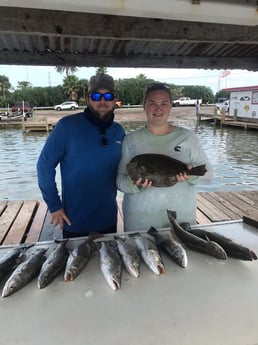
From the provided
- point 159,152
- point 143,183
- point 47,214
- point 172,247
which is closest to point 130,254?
point 172,247

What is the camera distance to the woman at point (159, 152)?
7.94 ft

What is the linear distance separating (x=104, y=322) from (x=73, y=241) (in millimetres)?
919

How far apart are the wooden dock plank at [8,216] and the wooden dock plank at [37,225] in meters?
0.37

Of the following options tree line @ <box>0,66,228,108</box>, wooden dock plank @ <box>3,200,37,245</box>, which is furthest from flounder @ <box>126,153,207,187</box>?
tree line @ <box>0,66,228,108</box>

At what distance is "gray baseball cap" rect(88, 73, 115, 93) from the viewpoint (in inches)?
105

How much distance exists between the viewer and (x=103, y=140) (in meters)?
2.74

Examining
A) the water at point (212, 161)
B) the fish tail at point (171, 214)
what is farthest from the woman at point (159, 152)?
the water at point (212, 161)

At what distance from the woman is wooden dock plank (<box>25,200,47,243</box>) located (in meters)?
2.68

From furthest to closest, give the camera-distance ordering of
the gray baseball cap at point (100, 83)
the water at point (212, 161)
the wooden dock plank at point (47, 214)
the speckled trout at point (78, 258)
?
the water at point (212, 161)
the wooden dock plank at point (47, 214)
the gray baseball cap at point (100, 83)
the speckled trout at point (78, 258)

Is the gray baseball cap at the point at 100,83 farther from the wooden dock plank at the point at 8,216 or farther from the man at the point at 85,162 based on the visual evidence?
the wooden dock plank at the point at 8,216

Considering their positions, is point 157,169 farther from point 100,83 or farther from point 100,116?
point 100,83

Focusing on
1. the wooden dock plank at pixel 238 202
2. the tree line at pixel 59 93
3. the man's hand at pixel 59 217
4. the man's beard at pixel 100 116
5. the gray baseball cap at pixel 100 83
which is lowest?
the wooden dock plank at pixel 238 202

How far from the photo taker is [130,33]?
2.55 m

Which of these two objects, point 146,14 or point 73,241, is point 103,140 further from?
point 146,14
